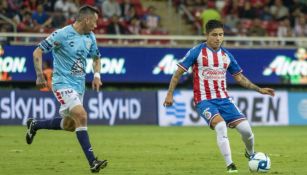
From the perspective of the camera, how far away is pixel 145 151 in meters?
16.9

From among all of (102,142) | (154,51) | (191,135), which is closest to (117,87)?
(154,51)

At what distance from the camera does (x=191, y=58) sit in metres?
12.8

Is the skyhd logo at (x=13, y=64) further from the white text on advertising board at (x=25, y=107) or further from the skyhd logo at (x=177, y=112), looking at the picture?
the skyhd logo at (x=177, y=112)

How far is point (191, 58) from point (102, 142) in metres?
7.07

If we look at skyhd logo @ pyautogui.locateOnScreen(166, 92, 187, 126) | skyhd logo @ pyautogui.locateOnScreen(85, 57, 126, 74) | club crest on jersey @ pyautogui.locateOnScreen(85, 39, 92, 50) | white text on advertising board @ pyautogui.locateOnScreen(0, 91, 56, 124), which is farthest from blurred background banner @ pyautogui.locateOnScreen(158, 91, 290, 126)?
club crest on jersey @ pyautogui.locateOnScreen(85, 39, 92, 50)

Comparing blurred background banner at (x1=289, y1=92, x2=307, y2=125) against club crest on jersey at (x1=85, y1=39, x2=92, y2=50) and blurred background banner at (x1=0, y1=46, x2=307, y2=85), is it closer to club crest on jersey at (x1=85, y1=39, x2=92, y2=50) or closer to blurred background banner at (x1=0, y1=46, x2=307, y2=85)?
blurred background banner at (x1=0, y1=46, x2=307, y2=85)

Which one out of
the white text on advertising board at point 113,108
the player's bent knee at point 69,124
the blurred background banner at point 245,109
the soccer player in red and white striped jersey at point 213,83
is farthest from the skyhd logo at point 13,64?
the soccer player in red and white striped jersey at point 213,83

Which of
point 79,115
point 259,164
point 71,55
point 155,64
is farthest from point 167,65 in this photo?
point 259,164

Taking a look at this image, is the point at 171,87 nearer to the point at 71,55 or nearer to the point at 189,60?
the point at 189,60

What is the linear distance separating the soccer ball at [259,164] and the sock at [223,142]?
0.48 metres

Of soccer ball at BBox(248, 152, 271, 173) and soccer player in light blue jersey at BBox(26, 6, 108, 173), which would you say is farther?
soccer player in light blue jersey at BBox(26, 6, 108, 173)

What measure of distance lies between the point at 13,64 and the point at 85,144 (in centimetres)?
1572

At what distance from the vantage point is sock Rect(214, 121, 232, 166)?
39.6 ft

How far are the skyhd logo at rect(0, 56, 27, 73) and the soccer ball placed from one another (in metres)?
16.0
